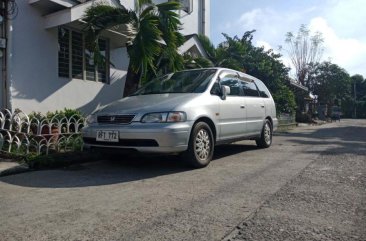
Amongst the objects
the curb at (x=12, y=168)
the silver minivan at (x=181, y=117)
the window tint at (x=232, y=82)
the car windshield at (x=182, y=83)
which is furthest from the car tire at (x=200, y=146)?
the curb at (x=12, y=168)

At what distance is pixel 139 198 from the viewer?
14.1 feet

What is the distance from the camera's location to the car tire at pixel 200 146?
5902 mm

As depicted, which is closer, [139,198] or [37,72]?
[139,198]

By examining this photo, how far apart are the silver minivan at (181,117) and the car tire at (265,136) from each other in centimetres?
88

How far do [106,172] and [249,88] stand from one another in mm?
3785

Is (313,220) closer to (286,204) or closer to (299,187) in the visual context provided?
(286,204)

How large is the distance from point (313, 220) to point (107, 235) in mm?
1843

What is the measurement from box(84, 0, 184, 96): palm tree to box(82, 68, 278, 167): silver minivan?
3.70 ft

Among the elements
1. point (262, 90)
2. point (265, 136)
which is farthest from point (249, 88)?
point (265, 136)

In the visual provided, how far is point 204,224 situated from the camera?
11.2 feet

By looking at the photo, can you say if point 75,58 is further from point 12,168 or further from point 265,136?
point 265,136

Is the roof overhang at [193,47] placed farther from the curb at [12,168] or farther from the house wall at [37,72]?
the curb at [12,168]

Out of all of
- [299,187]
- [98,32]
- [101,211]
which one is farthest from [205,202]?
[98,32]

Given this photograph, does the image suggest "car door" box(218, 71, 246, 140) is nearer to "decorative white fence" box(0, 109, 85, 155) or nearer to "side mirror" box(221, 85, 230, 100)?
"side mirror" box(221, 85, 230, 100)
